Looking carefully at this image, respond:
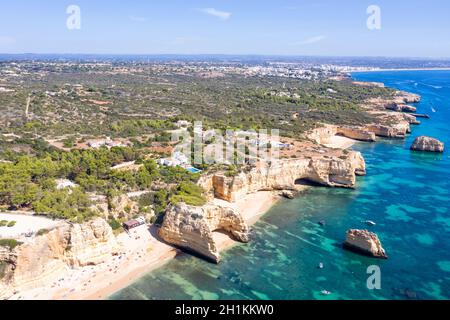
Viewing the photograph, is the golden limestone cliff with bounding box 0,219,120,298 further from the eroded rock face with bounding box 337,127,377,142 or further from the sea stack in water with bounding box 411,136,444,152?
the sea stack in water with bounding box 411,136,444,152

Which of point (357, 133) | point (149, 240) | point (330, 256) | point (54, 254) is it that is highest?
point (357, 133)

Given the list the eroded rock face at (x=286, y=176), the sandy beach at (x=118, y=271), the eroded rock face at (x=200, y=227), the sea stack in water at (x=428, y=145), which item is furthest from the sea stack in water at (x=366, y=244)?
the sea stack in water at (x=428, y=145)

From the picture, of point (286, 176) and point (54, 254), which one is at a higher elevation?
point (286, 176)

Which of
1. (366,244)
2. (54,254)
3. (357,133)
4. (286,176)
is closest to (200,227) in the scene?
(54,254)

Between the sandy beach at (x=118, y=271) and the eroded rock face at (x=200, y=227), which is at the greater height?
the eroded rock face at (x=200, y=227)

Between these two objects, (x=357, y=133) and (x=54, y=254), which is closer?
(x=54, y=254)

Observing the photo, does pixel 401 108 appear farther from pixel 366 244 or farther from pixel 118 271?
pixel 118 271

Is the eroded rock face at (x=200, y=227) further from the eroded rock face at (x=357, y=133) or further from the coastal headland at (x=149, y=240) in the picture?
the eroded rock face at (x=357, y=133)
